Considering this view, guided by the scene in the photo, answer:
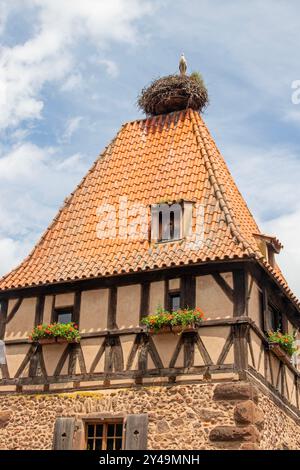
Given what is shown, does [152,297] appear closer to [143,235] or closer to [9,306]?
[143,235]

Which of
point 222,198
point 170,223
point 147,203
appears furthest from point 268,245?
point 147,203

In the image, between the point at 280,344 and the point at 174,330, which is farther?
the point at 280,344

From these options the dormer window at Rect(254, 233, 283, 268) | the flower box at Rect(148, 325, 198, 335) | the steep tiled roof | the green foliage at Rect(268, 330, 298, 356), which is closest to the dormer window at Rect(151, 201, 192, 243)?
the steep tiled roof

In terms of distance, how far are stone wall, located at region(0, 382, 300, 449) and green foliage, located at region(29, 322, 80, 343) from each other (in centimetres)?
123

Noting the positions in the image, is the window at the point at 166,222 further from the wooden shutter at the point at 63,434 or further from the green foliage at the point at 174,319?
the wooden shutter at the point at 63,434

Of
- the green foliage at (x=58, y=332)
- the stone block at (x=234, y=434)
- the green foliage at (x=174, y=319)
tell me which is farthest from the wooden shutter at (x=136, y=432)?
the green foliage at (x=58, y=332)

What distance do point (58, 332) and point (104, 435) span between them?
2394mm

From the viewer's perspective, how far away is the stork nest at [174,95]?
20.4 metres

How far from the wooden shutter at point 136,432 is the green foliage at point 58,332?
220 centimetres

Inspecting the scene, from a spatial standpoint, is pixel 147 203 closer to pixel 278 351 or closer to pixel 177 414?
pixel 278 351

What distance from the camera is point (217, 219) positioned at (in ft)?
54.7

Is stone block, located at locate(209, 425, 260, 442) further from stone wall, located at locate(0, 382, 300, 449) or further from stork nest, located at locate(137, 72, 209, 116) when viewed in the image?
stork nest, located at locate(137, 72, 209, 116)

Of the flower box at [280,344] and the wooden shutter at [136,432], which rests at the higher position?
the flower box at [280,344]

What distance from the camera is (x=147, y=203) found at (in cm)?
1789
